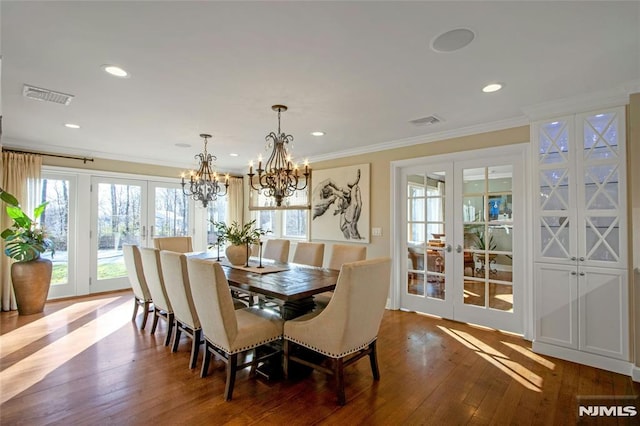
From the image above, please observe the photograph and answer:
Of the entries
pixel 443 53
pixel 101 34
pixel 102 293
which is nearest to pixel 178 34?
pixel 101 34

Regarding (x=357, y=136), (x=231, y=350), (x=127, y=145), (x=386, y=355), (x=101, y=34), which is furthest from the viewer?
(x=127, y=145)

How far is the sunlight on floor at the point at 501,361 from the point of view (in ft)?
8.30

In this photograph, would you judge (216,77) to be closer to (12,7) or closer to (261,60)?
(261,60)

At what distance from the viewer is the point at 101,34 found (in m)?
1.88

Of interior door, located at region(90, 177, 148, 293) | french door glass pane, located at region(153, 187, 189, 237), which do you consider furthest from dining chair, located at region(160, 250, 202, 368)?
french door glass pane, located at region(153, 187, 189, 237)

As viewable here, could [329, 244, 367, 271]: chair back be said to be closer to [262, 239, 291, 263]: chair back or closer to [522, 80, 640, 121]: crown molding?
[262, 239, 291, 263]: chair back

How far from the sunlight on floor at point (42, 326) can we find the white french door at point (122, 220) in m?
0.80

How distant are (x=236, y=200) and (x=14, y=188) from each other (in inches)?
136

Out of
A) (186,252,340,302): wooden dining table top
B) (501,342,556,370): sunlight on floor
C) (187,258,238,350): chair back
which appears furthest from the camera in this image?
(501,342,556,370): sunlight on floor

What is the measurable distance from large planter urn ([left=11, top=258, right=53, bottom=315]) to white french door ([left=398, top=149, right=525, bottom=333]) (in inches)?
194

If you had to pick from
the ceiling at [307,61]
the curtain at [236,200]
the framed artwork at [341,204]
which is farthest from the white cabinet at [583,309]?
the curtain at [236,200]

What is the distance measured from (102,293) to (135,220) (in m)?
1.32

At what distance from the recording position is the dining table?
2.44 meters

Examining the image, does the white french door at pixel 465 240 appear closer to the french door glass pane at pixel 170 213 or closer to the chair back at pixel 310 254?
the chair back at pixel 310 254
